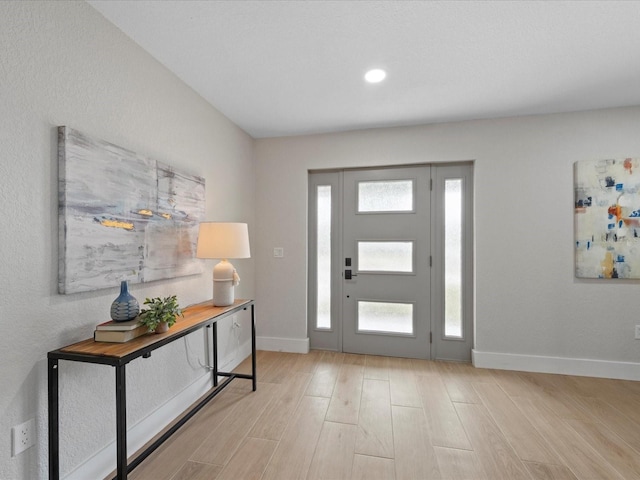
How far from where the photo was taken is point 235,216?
3.12m

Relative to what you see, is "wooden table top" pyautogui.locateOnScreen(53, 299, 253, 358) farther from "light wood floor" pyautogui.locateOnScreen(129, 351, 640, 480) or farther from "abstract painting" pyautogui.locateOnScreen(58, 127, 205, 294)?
"light wood floor" pyautogui.locateOnScreen(129, 351, 640, 480)

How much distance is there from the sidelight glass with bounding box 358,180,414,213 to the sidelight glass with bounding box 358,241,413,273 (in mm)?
378

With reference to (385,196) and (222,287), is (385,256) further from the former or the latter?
(222,287)

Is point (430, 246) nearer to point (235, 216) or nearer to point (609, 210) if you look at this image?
point (609, 210)

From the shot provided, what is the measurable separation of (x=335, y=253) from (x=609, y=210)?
2.59 meters

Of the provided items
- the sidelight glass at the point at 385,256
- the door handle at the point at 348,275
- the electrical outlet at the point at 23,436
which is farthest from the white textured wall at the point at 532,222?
the electrical outlet at the point at 23,436

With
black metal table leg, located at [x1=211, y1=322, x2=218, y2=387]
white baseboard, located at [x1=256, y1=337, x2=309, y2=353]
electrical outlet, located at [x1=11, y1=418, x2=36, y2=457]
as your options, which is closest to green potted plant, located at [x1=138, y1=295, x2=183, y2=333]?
electrical outlet, located at [x1=11, y1=418, x2=36, y2=457]

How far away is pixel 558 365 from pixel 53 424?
3777 millimetres

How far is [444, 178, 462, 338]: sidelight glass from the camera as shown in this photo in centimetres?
319

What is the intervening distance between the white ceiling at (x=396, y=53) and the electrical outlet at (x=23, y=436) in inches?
79.9

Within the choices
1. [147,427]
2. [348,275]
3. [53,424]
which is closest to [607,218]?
[348,275]

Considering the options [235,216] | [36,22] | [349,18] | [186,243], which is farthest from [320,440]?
[36,22]

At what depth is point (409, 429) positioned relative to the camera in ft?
6.61

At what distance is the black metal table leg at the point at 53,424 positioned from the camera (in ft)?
4.26
